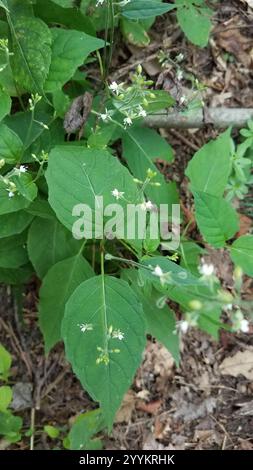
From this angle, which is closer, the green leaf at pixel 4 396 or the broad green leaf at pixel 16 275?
the green leaf at pixel 4 396

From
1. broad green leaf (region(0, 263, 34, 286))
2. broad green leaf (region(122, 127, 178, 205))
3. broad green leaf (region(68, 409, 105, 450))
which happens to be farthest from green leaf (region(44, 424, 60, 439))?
broad green leaf (region(122, 127, 178, 205))

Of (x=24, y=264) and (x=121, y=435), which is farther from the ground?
(x=24, y=264)

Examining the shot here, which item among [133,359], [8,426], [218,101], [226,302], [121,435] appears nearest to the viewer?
[226,302]

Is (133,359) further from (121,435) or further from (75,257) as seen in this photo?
(121,435)

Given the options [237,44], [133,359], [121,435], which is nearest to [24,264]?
[133,359]

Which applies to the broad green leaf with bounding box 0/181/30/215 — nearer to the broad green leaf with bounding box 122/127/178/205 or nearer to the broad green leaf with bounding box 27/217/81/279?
the broad green leaf with bounding box 27/217/81/279

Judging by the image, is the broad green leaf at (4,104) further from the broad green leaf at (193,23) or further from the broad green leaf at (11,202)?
the broad green leaf at (193,23)

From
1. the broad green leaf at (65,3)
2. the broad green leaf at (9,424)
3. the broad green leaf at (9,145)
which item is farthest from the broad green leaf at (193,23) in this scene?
the broad green leaf at (9,424)
